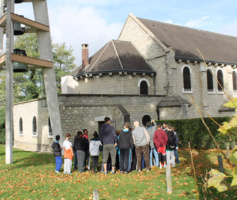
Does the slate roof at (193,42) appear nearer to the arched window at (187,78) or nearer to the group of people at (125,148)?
the arched window at (187,78)

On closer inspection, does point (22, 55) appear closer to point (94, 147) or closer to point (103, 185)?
point (94, 147)

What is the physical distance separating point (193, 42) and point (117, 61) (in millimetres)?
9945

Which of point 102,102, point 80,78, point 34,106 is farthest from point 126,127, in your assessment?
point 80,78

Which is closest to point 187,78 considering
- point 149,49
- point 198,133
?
point 149,49

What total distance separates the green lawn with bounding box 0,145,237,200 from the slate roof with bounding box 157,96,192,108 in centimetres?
1193

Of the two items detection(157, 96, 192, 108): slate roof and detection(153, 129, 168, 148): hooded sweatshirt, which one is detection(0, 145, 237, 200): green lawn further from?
detection(157, 96, 192, 108): slate roof

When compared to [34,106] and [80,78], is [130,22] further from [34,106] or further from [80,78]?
[34,106]

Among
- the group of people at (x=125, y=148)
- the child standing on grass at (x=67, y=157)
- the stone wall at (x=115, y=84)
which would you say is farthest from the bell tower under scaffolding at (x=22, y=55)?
the stone wall at (x=115, y=84)

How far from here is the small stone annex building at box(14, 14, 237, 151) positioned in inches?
837

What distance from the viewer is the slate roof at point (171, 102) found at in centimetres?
2383

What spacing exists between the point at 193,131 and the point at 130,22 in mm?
17271

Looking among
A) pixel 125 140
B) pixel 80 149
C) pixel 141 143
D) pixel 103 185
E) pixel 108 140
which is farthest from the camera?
pixel 80 149

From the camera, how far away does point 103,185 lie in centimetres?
884

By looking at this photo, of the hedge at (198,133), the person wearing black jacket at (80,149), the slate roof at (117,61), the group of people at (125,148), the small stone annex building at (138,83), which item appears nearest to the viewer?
the group of people at (125,148)
